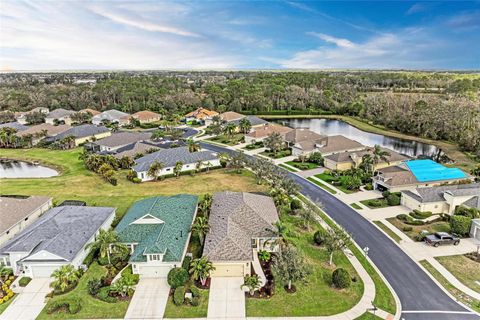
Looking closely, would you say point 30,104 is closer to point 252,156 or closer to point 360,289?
point 252,156

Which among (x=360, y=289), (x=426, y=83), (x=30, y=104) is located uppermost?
(x=426, y=83)

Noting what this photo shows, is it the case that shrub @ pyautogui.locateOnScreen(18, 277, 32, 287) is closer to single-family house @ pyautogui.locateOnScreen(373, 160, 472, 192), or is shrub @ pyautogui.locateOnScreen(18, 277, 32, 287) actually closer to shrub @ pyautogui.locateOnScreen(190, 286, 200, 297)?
shrub @ pyautogui.locateOnScreen(190, 286, 200, 297)

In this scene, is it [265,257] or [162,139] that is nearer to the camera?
[265,257]

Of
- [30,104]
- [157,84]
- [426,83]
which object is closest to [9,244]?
[30,104]

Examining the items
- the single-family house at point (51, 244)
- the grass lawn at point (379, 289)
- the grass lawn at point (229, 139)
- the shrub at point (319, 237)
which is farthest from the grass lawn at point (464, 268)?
the grass lawn at point (229, 139)

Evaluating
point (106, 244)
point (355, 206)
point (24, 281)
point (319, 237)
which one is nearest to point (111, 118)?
point (106, 244)

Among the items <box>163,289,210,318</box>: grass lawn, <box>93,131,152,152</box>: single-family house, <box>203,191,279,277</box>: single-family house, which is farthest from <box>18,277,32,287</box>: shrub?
<box>93,131,152,152</box>: single-family house

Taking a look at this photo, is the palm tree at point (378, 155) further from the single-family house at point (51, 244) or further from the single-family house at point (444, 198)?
the single-family house at point (51, 244)
